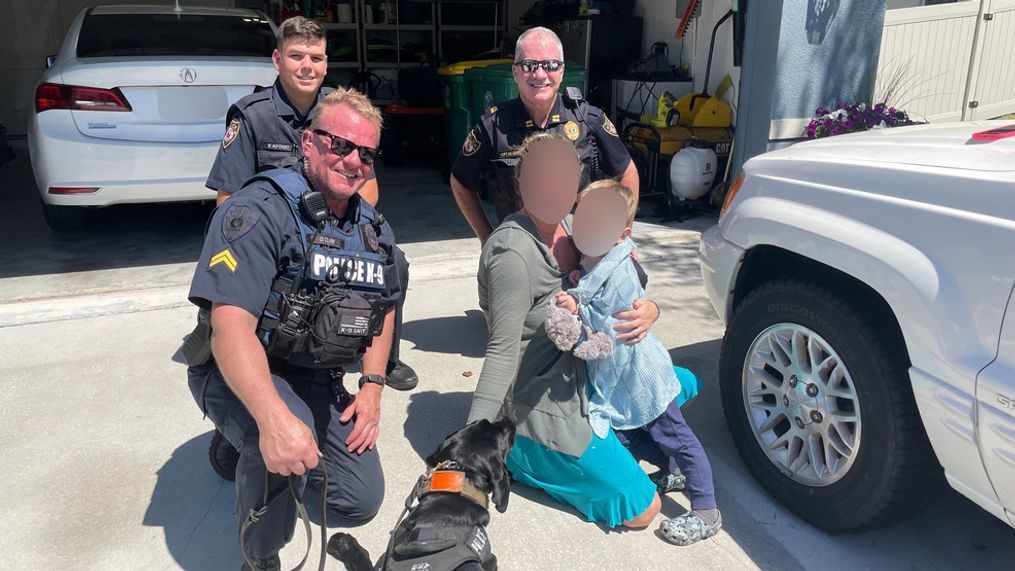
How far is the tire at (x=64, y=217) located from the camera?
5.71 m

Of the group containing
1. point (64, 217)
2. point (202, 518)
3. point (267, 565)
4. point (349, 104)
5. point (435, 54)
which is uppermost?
point (435, 54)

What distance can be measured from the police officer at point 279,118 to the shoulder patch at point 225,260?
4.05 ft

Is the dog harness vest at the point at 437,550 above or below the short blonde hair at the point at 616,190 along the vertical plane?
below

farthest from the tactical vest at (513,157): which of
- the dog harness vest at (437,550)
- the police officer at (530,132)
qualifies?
the dog harness vest at (437,550)

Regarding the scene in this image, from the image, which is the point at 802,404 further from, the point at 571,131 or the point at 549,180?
the point at 571,131

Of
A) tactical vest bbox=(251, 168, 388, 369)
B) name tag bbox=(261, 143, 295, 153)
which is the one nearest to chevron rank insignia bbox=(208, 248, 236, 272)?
tactical vest bbox=(251, 168, 388, 369)

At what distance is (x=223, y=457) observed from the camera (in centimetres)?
282

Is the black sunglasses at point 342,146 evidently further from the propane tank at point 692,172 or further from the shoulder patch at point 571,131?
the propane tank at point 692,172

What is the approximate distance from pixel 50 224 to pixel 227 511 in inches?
166

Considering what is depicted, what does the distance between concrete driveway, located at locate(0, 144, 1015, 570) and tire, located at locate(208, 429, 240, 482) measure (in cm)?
6

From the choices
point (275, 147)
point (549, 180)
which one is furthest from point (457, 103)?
point (549, 180)

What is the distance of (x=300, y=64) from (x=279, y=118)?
0.85 feet

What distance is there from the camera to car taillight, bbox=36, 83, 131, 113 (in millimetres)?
4645

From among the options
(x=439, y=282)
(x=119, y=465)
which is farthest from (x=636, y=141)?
(x=119, y=465)
